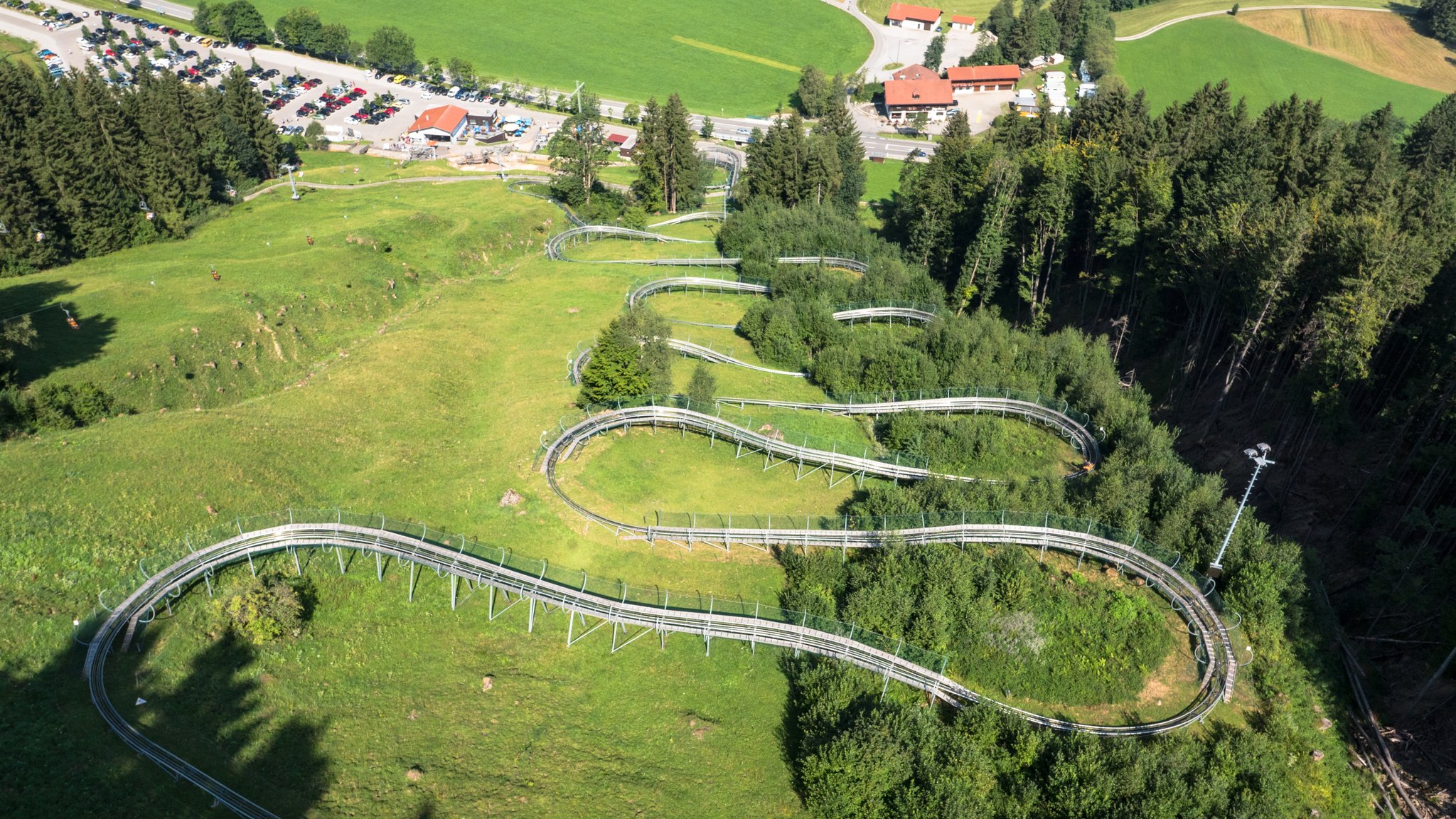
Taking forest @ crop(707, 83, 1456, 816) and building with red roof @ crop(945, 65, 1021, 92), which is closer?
forest @ crop(707, 83, 1456, 816)

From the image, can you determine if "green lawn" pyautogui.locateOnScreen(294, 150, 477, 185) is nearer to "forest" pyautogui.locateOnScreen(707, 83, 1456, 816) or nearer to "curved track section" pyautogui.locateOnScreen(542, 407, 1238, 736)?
"forest" pyautogui.locateOnScreen(707, 83, 1456, 816)

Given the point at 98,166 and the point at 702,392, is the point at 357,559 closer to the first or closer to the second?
the point at 702,392

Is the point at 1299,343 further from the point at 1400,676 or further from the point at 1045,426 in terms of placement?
the point at 1400,676

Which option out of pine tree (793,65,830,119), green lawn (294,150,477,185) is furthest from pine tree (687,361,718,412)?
pine tree (793,65,830,119)

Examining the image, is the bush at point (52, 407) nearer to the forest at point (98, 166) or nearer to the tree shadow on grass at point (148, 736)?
the tree shadow on grass at point (148, 736)

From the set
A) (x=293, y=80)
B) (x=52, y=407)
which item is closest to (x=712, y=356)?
(x=52, y=407)

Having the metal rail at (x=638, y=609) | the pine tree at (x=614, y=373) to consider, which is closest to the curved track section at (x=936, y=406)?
the pine tree at (x=614, y=373)
